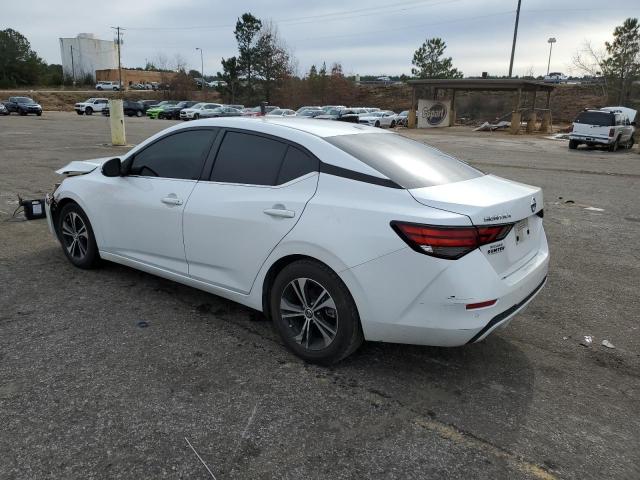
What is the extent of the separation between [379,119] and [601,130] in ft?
62.7

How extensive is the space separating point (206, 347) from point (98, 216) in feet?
6.13

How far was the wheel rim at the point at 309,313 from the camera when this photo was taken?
3244 mm

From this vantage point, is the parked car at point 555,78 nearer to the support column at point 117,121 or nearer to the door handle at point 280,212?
the support column at point 117,121

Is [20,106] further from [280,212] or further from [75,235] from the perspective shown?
[280,212]

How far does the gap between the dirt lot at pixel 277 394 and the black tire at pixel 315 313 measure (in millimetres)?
136

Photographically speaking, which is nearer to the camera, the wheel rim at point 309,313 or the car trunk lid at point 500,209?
the car trunk lid at point 500,209

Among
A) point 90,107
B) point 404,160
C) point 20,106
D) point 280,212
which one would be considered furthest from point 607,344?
point 90,107

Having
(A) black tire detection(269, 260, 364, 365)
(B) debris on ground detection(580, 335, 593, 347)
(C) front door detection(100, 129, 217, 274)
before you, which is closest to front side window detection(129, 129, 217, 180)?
(C) front door detection(100, 129, 217, 274)

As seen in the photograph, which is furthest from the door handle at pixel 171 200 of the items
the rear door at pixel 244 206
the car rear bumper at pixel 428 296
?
the car rear bumper at pixel 428 296

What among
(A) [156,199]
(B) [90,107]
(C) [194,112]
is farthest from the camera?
(B) [90,107]

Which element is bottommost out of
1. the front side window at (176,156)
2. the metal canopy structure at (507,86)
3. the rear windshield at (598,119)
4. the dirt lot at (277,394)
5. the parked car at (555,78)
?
the dirt lot at (277,394)

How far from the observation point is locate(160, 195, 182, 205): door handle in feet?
13.0

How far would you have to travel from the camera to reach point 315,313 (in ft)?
10.8

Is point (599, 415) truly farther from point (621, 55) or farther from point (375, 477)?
point (621, 55)
